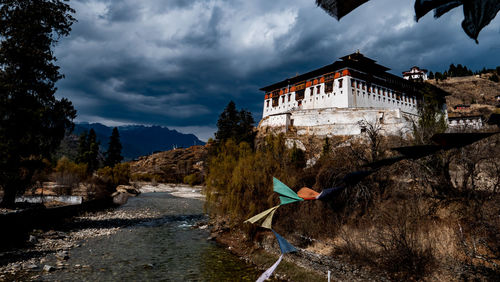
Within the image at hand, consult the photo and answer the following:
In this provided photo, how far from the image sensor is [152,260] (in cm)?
1274

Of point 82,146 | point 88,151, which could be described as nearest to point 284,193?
point 88,151

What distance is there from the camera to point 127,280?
33.9 ft

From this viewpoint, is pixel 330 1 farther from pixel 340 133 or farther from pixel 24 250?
pixel 340 133

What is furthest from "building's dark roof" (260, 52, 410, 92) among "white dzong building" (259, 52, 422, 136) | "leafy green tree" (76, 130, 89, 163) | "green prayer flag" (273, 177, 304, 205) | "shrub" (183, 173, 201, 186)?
"green prayer flag" (273, 177, 304, 205)

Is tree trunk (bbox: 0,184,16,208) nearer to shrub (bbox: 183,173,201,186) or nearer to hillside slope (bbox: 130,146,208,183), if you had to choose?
shrub (bbox: 183,173,201,186)

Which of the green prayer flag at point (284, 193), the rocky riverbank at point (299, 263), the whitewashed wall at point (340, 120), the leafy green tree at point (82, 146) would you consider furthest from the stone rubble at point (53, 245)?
the leafy green tree at point (82, 146)

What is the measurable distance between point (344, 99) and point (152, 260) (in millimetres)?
39550

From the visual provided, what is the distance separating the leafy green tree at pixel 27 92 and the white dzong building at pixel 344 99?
33.4m

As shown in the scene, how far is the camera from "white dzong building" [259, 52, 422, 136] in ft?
129

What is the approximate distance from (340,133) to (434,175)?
2763 centimetres

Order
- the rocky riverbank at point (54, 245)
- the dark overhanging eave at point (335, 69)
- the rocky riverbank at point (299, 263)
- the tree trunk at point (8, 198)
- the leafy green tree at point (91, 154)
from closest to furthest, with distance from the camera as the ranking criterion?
the rocky riverbank at point (299, 263) → the rocky riverbank at point (54, 245) → the tree trunk at point (8, 198) → the dark overhanging eave at point (335, 69) → the leafy green tree at point (91, 154)

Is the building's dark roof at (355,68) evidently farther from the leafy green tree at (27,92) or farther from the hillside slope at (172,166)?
the leafy green tree at (27,92)

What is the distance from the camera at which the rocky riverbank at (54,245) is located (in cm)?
1053

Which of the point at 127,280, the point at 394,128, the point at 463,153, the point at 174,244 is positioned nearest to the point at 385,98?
the point at 394,128
